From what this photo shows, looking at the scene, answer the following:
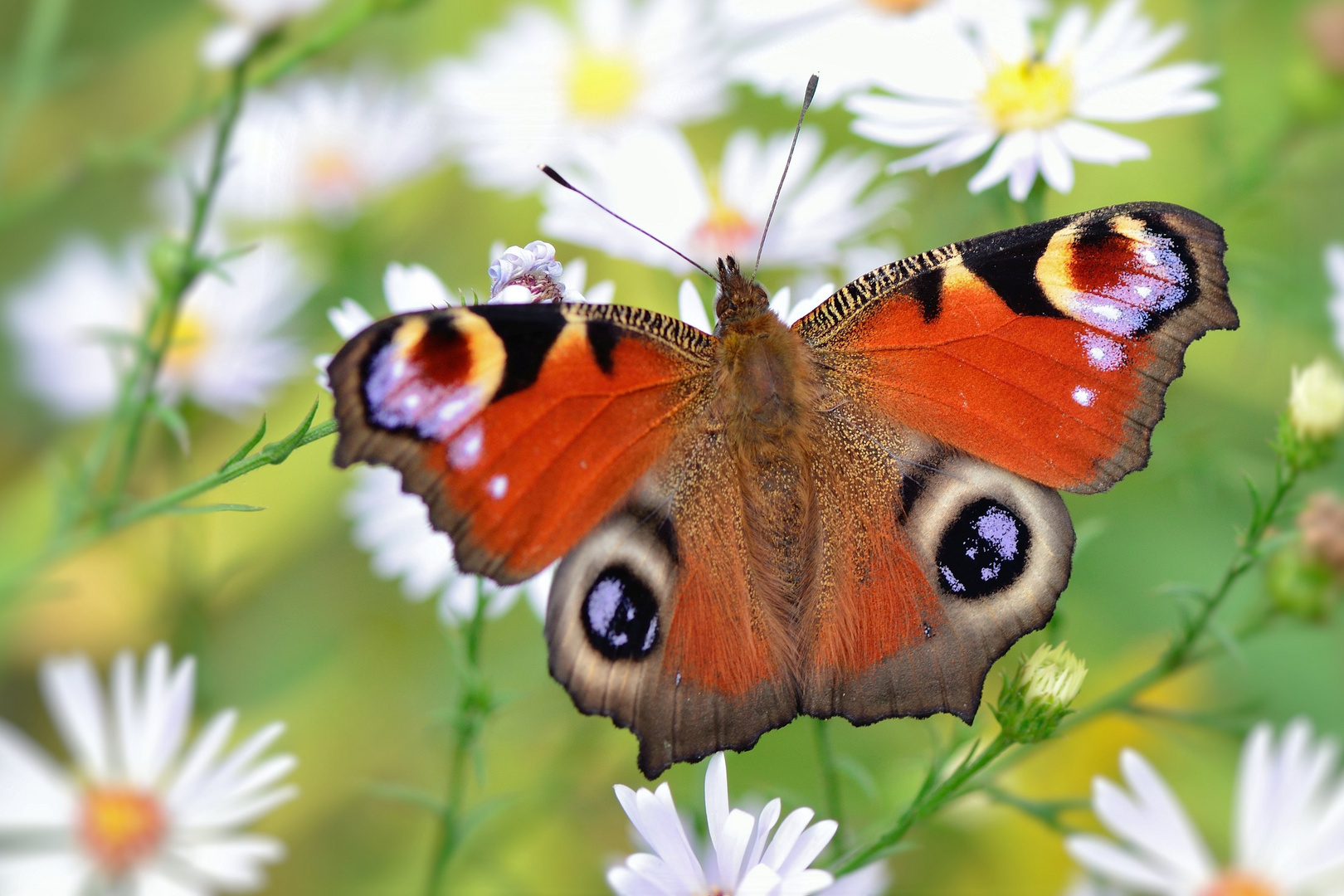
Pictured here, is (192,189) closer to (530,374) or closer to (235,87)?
(235,87)

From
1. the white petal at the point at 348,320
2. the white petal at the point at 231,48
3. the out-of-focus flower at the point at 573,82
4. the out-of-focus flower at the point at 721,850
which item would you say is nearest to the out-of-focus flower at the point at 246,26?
the white petal at the point at 231,48

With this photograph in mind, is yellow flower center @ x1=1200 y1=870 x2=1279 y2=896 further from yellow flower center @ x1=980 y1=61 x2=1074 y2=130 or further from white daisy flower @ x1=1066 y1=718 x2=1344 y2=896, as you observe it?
yellow flower center @ x1=980 y1=61 x2=1074 y2=130

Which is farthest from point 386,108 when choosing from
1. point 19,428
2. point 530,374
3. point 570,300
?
point 530,374

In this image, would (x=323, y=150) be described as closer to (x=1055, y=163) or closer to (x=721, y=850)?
(x=1055, y=163)

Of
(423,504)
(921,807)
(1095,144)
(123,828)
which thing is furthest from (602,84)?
(921,807)

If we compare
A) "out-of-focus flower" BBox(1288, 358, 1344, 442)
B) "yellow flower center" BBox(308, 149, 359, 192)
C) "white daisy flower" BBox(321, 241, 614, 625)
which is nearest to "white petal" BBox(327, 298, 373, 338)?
"white daisy flower" BBox(321, 241, 614, 625)

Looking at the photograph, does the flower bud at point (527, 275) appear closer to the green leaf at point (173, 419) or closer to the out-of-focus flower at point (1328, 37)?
the green leaf at point (173, 419)
